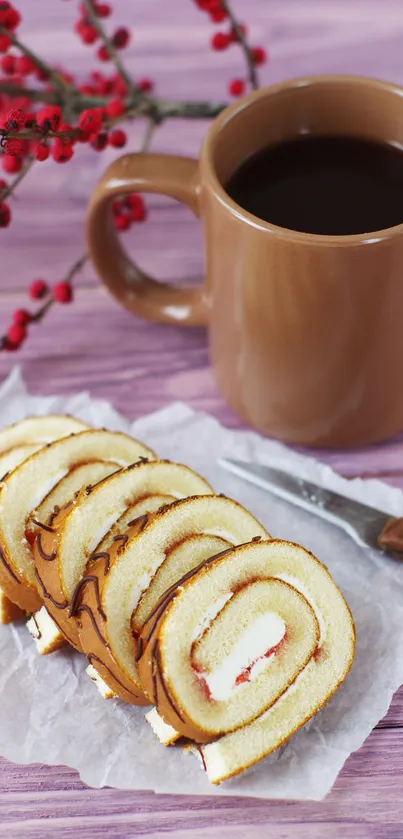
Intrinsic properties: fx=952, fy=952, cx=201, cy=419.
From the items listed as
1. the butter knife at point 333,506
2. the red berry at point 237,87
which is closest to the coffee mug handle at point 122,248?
the butter knife at point 333,506

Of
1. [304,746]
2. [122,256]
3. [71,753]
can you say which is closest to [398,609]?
[304,746]

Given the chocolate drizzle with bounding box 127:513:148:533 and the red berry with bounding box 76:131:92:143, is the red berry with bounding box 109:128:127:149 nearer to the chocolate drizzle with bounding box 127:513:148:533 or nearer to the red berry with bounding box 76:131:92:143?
the red berry with bounding box 76:131:92:143

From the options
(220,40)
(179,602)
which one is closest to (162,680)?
(179,602)

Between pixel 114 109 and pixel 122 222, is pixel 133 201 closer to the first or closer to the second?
pixel 122 222

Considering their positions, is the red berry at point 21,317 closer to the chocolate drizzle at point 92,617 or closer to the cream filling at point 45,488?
the cream filling at point 45,488

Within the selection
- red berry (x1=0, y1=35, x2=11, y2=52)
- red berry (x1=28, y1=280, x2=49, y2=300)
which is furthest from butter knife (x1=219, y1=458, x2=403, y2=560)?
red berry (x1=0, y1=35, x2=11, y2=52)

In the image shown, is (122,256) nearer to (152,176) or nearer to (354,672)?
(152,176)
